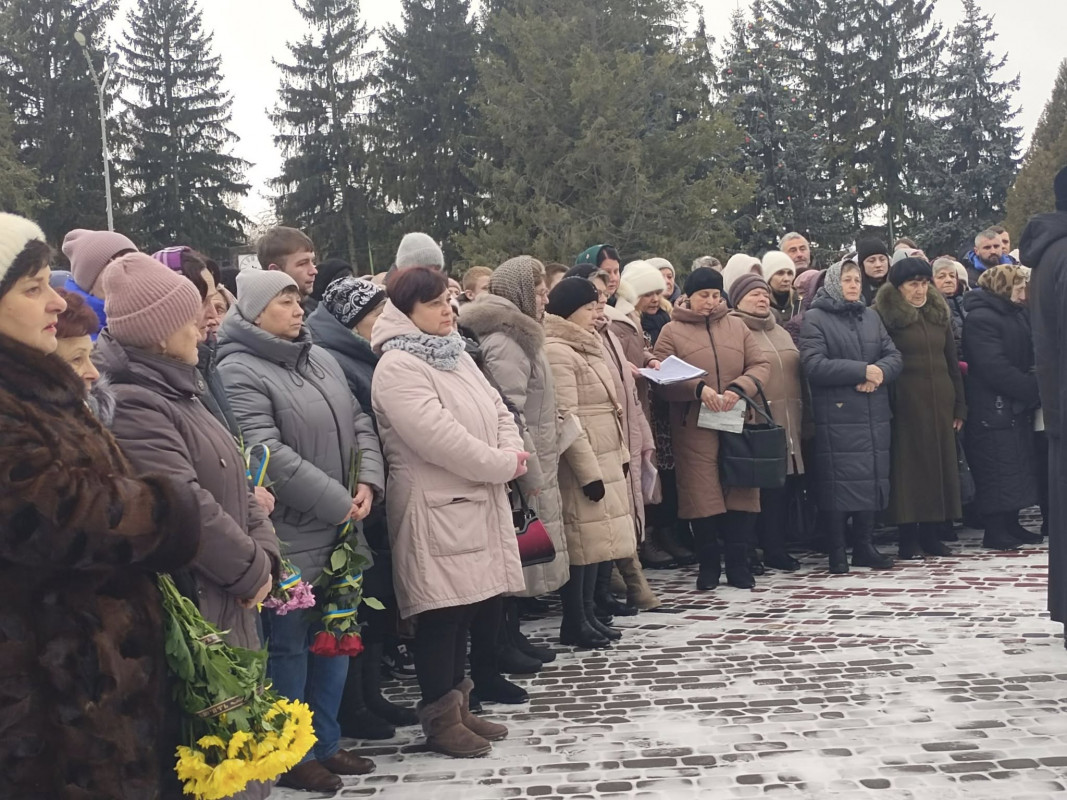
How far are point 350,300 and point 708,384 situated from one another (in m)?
3.42

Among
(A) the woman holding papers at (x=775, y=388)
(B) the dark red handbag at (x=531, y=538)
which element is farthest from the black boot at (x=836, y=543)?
(B) the dark red handbag at (x=531, y=538)

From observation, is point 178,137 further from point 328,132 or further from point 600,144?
point 600,144

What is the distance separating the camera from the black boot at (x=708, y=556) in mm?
8445

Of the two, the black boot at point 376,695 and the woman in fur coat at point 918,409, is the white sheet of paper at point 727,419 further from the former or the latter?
the black boot at point 376,695

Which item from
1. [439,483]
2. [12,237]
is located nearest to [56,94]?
[439,483]

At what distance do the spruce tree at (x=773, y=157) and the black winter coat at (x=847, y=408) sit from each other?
1049 inches

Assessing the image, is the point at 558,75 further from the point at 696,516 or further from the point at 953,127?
the point at 696,516

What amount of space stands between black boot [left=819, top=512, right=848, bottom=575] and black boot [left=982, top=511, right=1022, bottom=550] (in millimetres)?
1443

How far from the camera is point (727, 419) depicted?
328 inches

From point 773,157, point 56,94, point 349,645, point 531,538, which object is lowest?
point 349,645

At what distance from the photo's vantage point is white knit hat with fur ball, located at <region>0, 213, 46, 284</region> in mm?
2875

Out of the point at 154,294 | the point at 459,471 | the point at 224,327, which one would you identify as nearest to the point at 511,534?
the point at 459,471

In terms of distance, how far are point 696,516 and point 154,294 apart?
214 inches

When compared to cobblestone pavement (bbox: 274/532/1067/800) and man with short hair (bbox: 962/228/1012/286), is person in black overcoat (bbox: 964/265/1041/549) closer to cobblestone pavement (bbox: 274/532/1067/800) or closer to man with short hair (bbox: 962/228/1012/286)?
man with short hair (bbox: 962/228/1012/286)
